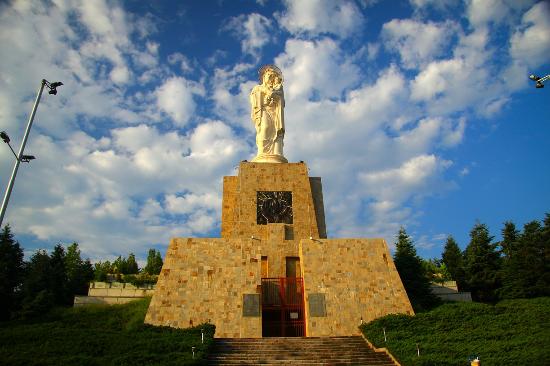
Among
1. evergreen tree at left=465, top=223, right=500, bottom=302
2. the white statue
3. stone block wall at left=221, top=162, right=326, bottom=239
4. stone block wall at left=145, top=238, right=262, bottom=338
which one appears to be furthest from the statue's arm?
evergreen tree at left=465, top=223, right=500, bottom=302

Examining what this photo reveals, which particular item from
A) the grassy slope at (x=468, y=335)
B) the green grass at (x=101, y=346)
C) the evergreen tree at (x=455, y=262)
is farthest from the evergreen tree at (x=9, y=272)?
the evergreen tree at (x=455, y=262)

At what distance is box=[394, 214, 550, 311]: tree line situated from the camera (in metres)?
21.6

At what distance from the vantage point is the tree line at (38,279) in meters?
19.2

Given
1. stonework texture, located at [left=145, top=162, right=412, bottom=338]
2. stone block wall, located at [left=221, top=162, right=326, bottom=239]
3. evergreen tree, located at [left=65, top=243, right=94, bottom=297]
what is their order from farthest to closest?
evergreen tree, located at [left=65, top=243, right=94, bottom=297] → stone block wall, located at [left=221, top=162, right=326, bottom=239] → stonework texture, located at [left=145, top=162, right=412, bottom=338]

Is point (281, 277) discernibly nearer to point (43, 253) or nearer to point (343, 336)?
point (343, 336)

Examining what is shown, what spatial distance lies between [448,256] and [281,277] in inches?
658

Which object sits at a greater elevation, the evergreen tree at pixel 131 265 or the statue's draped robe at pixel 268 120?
the statue's draped robe at pixel 268 120

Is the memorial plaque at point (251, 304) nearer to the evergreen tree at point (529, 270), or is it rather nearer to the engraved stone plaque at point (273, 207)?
the engraved stone plaque at point (273, 207)

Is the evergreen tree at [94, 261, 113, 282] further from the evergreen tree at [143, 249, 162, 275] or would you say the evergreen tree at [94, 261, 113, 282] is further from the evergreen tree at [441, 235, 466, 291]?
the evergreen tree at [441, 235, 466, 291]

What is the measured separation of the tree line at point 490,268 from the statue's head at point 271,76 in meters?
11.9

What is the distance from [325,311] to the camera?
649 inches

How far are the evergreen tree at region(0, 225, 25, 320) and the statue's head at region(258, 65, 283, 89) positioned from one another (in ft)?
52.8

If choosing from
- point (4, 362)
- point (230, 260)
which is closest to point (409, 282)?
point (230, 260)

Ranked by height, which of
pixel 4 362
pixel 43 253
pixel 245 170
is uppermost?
pixel 245 170
